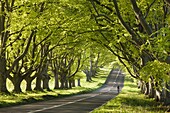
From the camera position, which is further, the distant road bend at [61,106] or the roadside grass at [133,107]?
the distant road bend at [61,106]

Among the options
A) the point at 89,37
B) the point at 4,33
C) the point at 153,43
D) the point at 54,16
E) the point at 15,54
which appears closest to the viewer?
the point at 153,43

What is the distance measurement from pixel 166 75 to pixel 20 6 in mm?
16376

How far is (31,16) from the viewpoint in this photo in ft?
81.8

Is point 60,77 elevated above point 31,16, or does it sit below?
below

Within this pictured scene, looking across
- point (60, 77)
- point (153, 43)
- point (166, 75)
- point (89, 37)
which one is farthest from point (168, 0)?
point (60, 77)

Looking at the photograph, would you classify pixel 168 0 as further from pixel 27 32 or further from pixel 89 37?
pixel 27 32

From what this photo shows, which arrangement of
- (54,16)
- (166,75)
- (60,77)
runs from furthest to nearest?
(60,77) < (54,16) < (166,75)

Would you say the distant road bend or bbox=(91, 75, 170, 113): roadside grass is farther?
the distant road bend

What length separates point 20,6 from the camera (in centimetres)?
2656

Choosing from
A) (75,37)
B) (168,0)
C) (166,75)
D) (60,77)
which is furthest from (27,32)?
(60,77)

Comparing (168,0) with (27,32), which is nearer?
(168,0)

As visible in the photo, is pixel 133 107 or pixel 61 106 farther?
pixel 61 106

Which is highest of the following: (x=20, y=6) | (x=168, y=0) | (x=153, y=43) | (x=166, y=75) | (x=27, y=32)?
(x=20, y=6)

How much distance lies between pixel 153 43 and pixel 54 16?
47.0ft
